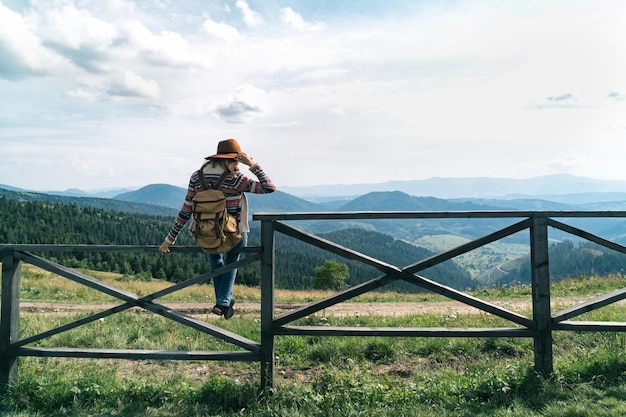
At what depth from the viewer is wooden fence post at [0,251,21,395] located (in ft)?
19.4

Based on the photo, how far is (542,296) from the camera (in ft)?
18.6

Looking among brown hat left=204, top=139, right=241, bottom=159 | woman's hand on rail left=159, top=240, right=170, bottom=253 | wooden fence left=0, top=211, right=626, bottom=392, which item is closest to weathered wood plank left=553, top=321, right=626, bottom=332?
wooden fence left=0, top=211, right=626, bottom=392

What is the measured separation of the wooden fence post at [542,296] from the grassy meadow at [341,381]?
7.5 inches

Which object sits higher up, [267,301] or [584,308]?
[267,301]

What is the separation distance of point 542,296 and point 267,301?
3518 millimetres

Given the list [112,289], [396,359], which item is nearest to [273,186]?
[112,289]

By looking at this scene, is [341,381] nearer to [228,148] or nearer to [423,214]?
[423,214]

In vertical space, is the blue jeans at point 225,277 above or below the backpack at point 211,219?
below

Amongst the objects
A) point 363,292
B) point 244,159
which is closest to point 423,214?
point 363,292

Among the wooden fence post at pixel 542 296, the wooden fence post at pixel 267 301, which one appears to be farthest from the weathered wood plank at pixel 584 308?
the wooden fence post at pixel 267 301

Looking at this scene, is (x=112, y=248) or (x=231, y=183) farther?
(x=112, y=248)

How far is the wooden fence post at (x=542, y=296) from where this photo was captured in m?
5.64

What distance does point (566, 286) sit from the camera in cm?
1628

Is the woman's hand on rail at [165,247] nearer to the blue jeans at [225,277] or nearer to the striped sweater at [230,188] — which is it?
the striped sweater at [230,188]
